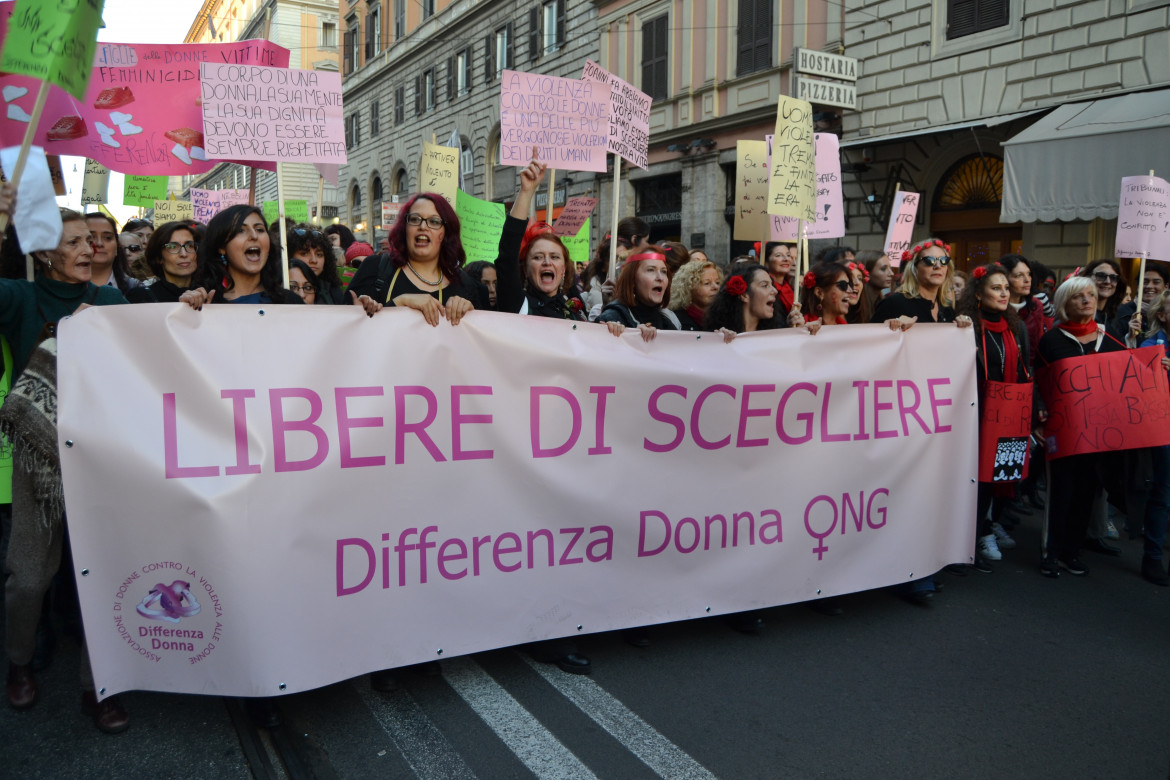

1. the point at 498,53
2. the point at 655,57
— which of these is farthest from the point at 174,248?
the point at 498,53

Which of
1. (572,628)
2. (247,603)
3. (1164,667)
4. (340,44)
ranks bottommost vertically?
(1164,667)

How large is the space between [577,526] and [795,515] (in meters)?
1.06

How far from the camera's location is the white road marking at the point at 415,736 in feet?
9.33

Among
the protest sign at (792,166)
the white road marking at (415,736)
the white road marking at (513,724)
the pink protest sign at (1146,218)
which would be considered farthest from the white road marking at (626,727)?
the pink protest sign at (1146,218)

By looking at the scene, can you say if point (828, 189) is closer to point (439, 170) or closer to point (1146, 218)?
point (1146, 218)

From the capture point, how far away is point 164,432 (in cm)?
286

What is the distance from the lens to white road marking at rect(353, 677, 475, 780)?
2.84 metres

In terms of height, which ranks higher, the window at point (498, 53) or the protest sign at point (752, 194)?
the window at point (498, 53)

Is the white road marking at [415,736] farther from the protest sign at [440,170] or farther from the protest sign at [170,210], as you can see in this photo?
the protest sign at [170,210]

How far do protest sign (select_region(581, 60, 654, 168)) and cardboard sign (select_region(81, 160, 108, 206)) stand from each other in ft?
17.4

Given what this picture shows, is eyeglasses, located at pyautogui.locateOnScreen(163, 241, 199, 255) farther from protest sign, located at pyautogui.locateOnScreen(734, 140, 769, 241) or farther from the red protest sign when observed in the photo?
the red protest sign

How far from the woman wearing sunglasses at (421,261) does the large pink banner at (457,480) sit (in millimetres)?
688

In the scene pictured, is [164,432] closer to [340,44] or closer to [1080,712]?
[1080,712]

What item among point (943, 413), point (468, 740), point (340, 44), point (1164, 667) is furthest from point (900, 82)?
point (340, 44)
